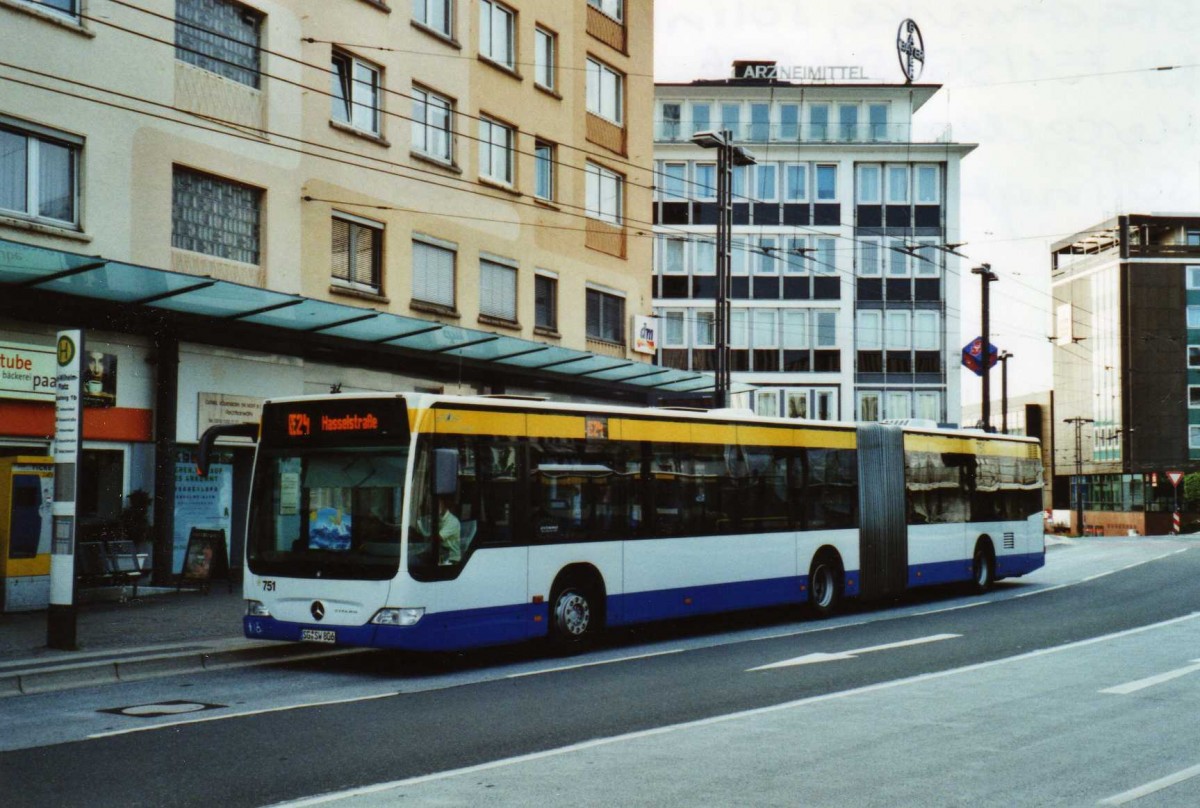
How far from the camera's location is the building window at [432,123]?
2711cm

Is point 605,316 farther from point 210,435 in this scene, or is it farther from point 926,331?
point 926,331

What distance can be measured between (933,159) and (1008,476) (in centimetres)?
4073

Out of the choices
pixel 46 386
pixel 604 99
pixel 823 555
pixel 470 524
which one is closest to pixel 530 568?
pixel 470 524

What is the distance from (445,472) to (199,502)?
10.5 m

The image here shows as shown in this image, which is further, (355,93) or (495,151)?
(495,151)

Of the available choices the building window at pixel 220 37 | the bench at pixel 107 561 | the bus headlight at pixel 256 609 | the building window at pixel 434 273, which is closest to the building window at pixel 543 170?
the building window at pixel 434 273

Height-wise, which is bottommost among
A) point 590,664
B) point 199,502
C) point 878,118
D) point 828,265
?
point 590,664

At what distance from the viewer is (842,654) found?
14.7m

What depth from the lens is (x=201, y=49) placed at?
21.7m

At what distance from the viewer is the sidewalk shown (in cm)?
1214

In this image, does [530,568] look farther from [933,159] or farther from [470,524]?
[933,159]

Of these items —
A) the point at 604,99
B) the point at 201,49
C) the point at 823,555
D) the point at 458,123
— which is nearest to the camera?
the point at 823,555

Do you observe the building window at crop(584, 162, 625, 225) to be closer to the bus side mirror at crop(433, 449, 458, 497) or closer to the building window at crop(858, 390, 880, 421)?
the bus side mirror at crop(433, 449, 458, 497)

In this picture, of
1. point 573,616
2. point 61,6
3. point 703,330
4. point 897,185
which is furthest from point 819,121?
point 573,616
